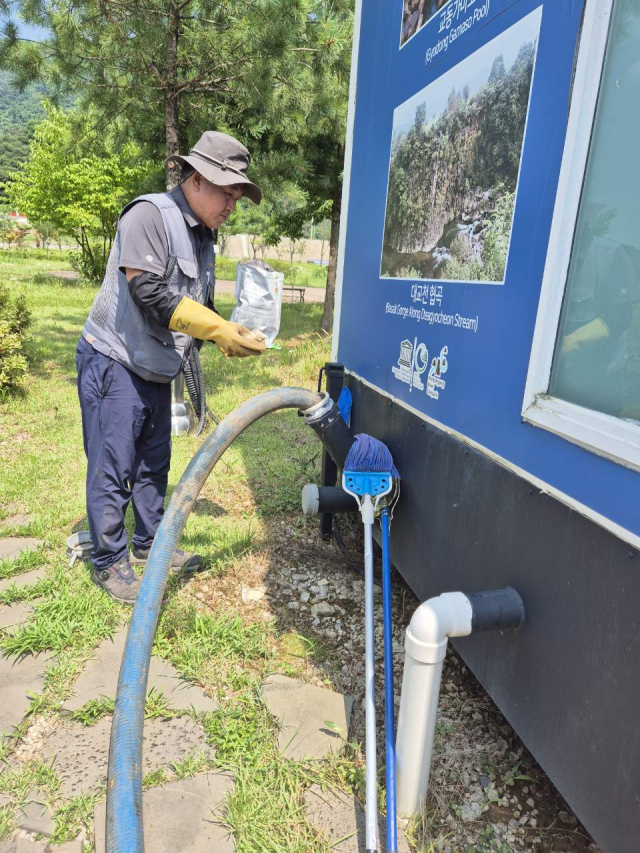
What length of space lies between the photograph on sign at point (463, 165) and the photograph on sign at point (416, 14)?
242 mm

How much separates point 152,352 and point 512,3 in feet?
5.92

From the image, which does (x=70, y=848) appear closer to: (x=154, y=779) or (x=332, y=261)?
(x=154, y=779)

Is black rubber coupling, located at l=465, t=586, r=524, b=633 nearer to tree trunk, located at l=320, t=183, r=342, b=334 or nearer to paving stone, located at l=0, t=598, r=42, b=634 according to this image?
paving stone, located at l=0, t=598, r=42, b=634

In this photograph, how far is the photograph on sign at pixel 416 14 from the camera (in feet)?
6.93

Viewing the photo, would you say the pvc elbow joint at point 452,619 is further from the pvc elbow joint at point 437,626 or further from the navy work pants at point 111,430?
the navy work pants at point 111,430

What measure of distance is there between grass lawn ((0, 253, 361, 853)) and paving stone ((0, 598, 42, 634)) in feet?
0.14

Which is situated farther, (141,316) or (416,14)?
(141,316)

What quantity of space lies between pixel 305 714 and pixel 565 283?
5.57ft

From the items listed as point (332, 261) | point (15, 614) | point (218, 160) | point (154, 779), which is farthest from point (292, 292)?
point (154, 779)

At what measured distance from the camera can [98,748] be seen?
1992 millimetres

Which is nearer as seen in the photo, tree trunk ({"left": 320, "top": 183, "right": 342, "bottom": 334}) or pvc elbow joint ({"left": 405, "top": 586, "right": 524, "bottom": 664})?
pvc elbow joint ({"left": 405, "top": 586, "right": 524, "bottom": 664})

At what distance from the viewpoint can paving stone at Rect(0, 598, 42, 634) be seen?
257 centimetres

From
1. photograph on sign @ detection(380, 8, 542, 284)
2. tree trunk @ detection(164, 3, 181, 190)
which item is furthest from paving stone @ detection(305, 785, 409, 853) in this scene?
tree trunk @ detection(164, 3, 181, 190)

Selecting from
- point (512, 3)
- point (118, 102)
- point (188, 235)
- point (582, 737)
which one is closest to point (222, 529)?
point (188, 235)
